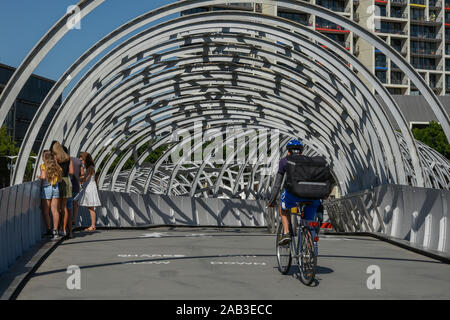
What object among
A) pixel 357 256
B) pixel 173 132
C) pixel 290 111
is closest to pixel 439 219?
pixel 357 256

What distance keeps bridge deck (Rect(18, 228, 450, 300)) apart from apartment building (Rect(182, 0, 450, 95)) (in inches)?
3001

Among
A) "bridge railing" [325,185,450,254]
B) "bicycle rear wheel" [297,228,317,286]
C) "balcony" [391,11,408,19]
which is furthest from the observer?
"balcony" [391,11,408,19]

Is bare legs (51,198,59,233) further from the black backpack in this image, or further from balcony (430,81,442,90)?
balcony (430,81,442,90)

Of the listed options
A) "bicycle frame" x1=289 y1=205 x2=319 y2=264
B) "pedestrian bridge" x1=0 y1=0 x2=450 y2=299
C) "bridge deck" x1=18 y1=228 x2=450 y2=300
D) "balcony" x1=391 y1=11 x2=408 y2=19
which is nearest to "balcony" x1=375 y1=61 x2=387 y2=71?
"balcony" x1=391 y1=11 x2=408 y2=19

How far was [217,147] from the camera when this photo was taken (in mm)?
35906

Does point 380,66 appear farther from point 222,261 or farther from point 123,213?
point 222,261

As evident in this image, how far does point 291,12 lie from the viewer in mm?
87750

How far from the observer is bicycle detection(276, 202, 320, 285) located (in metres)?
7.59

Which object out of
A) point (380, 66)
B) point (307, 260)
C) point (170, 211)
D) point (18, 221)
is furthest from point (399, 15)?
point (307, 260)

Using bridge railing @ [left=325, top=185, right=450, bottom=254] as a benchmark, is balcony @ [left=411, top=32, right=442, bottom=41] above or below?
above

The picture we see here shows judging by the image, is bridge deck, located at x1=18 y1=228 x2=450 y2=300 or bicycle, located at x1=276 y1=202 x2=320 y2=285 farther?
bicycle, located at x1=276 y1=202 x2=320 y2=285

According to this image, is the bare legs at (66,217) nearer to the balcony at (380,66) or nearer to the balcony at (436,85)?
the balcony at (380,66)

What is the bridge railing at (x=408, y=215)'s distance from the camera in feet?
37.1
